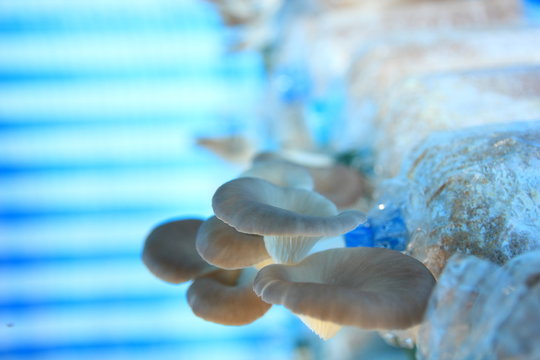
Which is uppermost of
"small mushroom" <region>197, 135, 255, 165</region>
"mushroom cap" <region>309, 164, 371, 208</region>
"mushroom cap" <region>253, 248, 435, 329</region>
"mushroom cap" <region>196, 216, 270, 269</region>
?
"small mushroom" <region>197, 135, 255, 165</region>

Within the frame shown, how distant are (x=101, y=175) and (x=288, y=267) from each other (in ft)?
20.5

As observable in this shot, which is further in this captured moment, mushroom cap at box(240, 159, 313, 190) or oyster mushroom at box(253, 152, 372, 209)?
oyster mushroom at box(253, 152, 372, 209)

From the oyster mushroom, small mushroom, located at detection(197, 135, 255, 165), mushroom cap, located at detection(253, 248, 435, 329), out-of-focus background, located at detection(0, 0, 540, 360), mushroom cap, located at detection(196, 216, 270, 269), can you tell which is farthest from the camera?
out-of-focus background, located at detection(0, 0, 540, 360)

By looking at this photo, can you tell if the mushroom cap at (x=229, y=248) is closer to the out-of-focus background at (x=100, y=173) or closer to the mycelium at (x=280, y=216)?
the mycelium at (x=280, y=216)

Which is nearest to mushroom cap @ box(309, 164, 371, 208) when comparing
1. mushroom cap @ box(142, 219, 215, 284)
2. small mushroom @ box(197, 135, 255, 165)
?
mushroom cap @ box(142, 219, 215, 284)

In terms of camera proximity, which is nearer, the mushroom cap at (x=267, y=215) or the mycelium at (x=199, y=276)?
the mushroom cap at (x=267, y=215)

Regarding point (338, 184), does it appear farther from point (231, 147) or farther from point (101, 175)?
point (101, 175)

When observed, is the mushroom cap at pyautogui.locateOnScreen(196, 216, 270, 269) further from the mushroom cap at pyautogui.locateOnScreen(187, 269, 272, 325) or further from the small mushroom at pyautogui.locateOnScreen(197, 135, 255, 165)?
the small mushroom at pyautogui.locateOnScreen(197, 135, 255, 165)

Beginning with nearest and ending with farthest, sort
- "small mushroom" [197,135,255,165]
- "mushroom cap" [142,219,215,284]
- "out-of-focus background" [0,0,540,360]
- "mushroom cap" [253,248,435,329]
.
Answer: "mushroom cap" [253,248,435,329], "mushroom cap" [142,219,215,284], "small mushroom" [197,135,255,165], "out-of-focus background" [0,0,540,360]

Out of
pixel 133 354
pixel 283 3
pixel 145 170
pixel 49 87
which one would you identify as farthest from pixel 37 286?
pixel 283 3

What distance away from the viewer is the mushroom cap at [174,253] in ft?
3.45

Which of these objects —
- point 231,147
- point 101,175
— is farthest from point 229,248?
point 101,175

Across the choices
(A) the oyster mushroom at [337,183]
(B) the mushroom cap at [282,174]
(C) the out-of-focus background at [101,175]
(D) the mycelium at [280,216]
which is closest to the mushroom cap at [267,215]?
(D) the mycelium at [280,216]

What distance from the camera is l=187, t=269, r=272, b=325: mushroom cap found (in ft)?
3.11
